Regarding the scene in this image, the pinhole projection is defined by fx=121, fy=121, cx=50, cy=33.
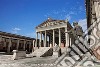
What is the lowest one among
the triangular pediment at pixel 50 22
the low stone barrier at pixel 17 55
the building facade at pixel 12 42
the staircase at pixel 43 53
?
the staircase at pixel 43 53

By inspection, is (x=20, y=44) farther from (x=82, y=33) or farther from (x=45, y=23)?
(x=82, y=33)

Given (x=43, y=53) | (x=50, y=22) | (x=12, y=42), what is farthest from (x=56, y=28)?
(x=12, y=42)

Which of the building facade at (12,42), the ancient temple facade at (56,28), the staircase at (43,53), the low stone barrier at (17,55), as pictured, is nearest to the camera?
the low stone barrier at (17,55)

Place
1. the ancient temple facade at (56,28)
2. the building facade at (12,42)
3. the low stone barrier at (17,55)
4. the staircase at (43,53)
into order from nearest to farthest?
the low stone barrier at (17,55)
the staircase at (43,53)
the ancient temple facade at (56,28)
the building facade at (12,42)

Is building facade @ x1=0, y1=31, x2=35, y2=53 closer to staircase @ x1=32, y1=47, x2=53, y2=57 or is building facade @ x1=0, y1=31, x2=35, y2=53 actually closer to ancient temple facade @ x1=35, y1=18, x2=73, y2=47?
ancient temple facade @ x1=35, y1=18, x2=73, y2=47

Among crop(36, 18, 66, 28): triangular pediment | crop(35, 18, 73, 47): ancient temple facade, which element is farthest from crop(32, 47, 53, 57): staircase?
crop(36, 18, 66, 28): triangular pediment

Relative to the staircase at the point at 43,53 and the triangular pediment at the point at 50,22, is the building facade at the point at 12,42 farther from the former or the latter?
the staircase at the point at 43,53

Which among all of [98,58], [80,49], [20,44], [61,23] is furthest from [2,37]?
[98,58]

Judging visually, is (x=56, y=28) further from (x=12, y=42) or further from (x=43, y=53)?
(x=12, y=42)

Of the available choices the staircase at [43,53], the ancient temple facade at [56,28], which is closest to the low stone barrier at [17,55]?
the staircase at [43,53]

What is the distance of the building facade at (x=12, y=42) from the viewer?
37.0m

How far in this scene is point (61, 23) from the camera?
32.8 metres

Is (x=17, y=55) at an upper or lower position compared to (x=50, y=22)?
lower

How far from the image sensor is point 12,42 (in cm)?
4081
